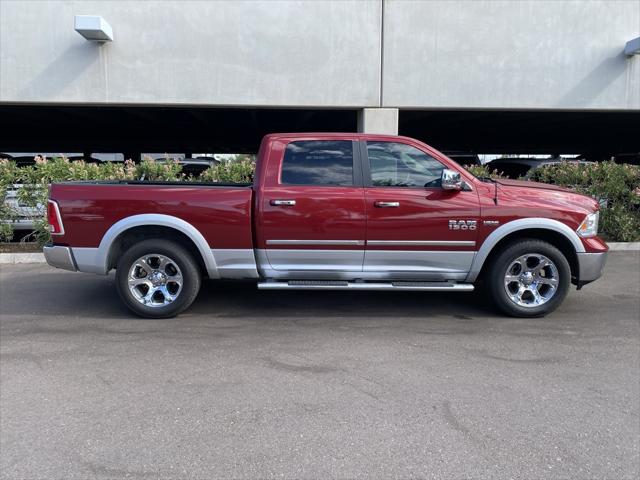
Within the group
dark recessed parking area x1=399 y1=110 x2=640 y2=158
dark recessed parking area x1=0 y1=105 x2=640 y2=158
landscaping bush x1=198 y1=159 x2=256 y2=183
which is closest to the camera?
landscaping bush x1=198 y1=159 x2=256 y2=183

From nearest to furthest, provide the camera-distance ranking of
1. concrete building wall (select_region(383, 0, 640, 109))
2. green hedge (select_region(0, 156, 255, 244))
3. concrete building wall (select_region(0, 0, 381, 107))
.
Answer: green hedge (select_region(0, 156, 255, 244))
concrete building wall (select_region(0, 0, 381, 107))
concrete building wall (select_region(383, 0, 640, 109))

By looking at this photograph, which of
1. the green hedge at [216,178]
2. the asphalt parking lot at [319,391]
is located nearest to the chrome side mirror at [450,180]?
the asphalt parking lot at [319,391]

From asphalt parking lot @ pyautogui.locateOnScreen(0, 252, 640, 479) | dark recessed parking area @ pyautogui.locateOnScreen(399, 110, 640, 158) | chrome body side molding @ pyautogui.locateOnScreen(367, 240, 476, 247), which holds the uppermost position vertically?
dark recessed parking area @ pyautogui.locateOnScreen(399, 110, 640, 158)

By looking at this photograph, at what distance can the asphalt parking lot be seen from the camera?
2.95 metres

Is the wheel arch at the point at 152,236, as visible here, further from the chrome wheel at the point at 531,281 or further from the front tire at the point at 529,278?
the chrome wheel at the point at 531,281

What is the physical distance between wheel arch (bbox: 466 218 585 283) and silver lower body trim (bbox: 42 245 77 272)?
431 cm

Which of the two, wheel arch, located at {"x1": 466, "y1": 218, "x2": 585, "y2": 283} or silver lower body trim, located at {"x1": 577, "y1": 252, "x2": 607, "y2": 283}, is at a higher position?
wheel arch, located at {"x1": 466, "y1": 218, "x2": 585, "y2": 283}

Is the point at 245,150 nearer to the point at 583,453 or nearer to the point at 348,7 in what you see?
the point at 348,7

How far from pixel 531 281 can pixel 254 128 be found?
68.8ft

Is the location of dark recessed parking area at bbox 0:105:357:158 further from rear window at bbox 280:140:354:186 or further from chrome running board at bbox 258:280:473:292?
chrome running board at bbox 258:280:473:292

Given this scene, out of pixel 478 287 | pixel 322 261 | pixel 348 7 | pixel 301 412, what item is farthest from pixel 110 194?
pixel 348 7

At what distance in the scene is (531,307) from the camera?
5438 millimetres

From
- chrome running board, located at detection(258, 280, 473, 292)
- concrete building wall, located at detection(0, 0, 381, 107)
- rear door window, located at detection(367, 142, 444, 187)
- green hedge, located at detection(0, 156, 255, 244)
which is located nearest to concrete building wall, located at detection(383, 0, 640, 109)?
concrete building wall, located at detection(0, 0, 381, 107)

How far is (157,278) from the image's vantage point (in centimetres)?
546
